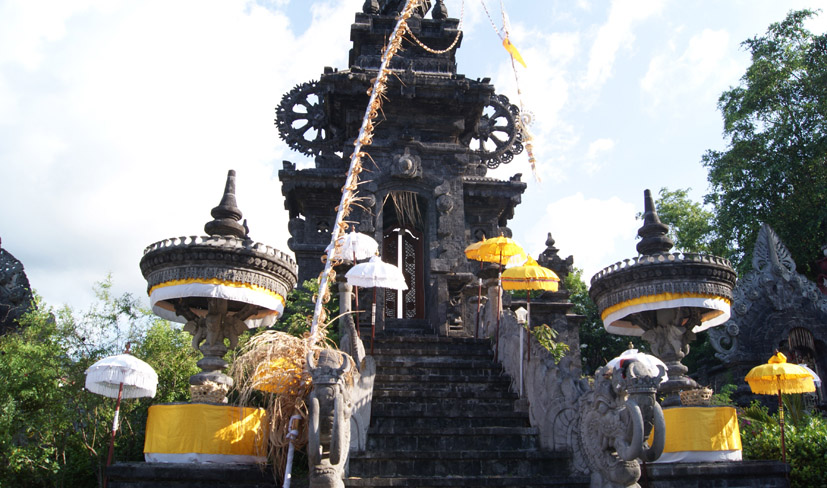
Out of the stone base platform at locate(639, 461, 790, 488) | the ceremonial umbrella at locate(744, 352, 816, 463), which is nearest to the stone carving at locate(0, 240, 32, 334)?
the stone base platform at locate(639, 461, 790, 488)

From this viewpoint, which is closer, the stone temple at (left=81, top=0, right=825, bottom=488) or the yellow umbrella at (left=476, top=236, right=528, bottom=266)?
the stone temple at (left=81, top=0, right=825, bottom=488)

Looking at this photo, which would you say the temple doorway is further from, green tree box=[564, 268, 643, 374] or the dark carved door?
green tree box=[564, 268, 643, 374]

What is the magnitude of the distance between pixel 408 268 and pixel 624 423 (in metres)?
10.1

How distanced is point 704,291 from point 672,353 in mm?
902

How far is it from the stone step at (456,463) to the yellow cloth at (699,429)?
1.32 meters

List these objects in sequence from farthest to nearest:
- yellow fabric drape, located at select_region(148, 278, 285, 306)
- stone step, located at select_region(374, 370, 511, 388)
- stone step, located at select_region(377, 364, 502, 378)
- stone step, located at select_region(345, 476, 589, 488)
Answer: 1. stone step, located at select_region(377, 364, 502, 378)
2. stone step, located at select_region(374, 370, 511, 388)
3. yellow fabric drape, located at select_region(148, 278, 285, 306)
4. stone step, located at select_region(345, 476, 589, 488)

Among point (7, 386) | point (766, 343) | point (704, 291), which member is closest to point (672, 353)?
point (704, 291)

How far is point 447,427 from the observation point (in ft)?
26.3

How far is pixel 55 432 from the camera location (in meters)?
8.82

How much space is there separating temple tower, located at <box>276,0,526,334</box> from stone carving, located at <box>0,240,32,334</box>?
607 cm

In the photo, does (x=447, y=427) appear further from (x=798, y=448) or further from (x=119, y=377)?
(x=798, y=448)

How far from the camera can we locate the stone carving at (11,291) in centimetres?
1357

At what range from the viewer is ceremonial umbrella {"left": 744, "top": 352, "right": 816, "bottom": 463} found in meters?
10.2

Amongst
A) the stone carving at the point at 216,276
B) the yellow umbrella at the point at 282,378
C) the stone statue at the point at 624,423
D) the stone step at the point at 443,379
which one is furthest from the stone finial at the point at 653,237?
the yellow umbrella at the point at 282,378
